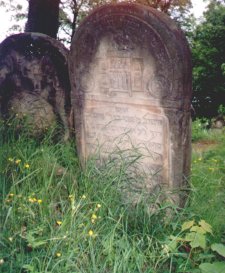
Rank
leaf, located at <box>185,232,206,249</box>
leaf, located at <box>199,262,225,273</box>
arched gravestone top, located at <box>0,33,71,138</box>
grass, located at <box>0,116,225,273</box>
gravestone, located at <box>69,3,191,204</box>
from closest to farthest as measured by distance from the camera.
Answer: leaf, located at <box>199,262,225,273</box>, grass, located at <box>0,116,225,273</box>, leaf, located at <box>185,232,206,249</box>, gravestone, located at <box>69,3,191,204</box>, arched gravestone top, located at <box>0,33,71,138</box>

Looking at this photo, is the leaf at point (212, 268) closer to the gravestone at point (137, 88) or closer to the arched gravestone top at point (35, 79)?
the gravestone at point (137, 88)

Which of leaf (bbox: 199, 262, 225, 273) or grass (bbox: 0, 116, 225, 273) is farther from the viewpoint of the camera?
grass (bbox: 0, 116, 225, 273)

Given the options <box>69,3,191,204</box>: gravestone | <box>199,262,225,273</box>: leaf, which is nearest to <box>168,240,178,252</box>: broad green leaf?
<box>199,262,225,273</box>: leaf

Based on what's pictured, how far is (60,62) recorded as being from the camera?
5.31 meters

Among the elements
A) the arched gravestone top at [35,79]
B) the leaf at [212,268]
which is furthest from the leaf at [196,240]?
the arched gravestone top at [35,79]

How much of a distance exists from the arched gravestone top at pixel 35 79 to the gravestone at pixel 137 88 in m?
0.93

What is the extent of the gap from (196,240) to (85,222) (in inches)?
28.9

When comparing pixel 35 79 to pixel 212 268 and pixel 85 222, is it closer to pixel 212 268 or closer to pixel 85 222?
pixel 85 222

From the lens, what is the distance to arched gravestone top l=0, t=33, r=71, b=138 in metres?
5.36

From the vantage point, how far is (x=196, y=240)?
3.00m

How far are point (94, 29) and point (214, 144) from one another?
3926mm

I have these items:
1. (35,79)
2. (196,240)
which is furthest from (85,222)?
(35,79)

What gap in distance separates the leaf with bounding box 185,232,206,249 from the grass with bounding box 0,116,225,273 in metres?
0.11

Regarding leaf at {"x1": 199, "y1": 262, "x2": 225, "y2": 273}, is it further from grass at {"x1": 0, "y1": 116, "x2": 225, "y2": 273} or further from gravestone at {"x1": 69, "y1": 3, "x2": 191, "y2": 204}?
gravestone at {"x1": 69, "y1": 3, "x2": 191, "y2": 204}
